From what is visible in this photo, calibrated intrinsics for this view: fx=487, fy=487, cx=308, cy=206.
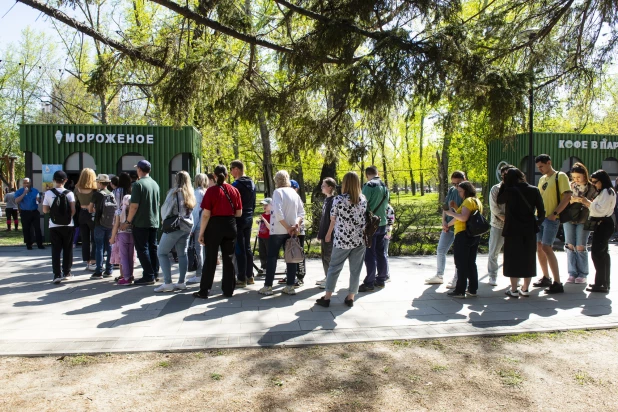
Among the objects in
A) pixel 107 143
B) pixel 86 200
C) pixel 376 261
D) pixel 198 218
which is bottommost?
pixel 376 261

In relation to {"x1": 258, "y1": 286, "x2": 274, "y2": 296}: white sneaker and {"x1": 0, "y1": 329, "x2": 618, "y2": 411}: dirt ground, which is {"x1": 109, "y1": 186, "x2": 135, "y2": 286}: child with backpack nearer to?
{"x1": 258, "y1": 286, "x2": 274, "y2": 296}: white sneaker

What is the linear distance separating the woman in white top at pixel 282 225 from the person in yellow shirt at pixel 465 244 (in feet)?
7.14

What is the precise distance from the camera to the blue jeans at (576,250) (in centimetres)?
716

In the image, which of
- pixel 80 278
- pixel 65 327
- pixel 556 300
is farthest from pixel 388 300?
pixel 80 278

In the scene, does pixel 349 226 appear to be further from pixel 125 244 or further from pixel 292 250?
pixel 125 244

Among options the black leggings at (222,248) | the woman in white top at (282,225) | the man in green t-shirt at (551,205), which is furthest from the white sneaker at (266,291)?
the man in green t-shirt at (551,205)

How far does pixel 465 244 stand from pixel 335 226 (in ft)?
6.06

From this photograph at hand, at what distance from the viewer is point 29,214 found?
12406 mm

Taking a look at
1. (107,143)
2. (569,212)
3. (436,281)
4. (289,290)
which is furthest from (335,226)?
(107,143)

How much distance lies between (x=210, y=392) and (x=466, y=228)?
417 cm

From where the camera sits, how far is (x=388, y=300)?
6.61 meters

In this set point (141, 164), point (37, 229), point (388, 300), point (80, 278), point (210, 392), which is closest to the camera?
point (210, 392)

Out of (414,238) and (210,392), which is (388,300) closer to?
(210,392)

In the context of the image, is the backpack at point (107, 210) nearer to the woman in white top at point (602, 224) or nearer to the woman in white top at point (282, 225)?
the woman in white top at point (282, 225)
